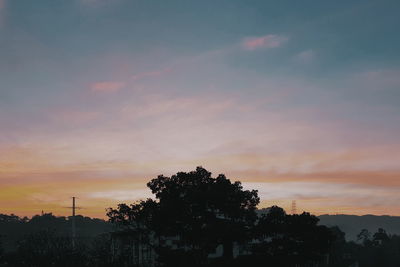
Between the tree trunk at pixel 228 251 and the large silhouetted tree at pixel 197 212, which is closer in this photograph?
the large silhouetted tree at pixel 197 212

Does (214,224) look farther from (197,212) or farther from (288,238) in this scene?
(288,238)

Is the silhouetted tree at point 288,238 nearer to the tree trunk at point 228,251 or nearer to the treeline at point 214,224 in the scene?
the treeline at point 214,224

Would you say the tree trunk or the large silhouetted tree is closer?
the large silhouetted tree

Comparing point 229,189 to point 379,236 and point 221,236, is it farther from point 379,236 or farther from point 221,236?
point 379,236

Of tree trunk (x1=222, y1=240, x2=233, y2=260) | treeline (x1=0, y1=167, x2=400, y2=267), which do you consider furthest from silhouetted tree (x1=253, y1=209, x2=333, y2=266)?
tree trunk (x1=222, y1=240, x2=233, y2=260)

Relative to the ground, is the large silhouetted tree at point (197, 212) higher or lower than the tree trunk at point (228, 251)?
higher

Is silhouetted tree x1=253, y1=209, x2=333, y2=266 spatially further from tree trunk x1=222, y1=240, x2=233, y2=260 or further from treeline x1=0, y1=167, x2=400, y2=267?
tree trunk x1=222, y1=240, x2=233, y2=260

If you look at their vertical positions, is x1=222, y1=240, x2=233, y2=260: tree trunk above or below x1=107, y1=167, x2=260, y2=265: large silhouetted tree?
below

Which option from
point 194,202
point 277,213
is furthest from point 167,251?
point 277,213

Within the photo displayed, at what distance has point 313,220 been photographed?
52.4m

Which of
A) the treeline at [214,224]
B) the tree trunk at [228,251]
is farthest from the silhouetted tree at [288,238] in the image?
the tree trunk at [228,251]

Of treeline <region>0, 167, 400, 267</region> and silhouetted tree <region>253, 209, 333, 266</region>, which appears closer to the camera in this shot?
treeline <region>0, 167, 400, 267</region>

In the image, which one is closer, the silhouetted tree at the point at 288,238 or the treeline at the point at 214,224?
the treeline at the point at 214,224

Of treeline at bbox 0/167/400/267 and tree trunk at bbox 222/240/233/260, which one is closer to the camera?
treeline at bbox 0/167/400/267
